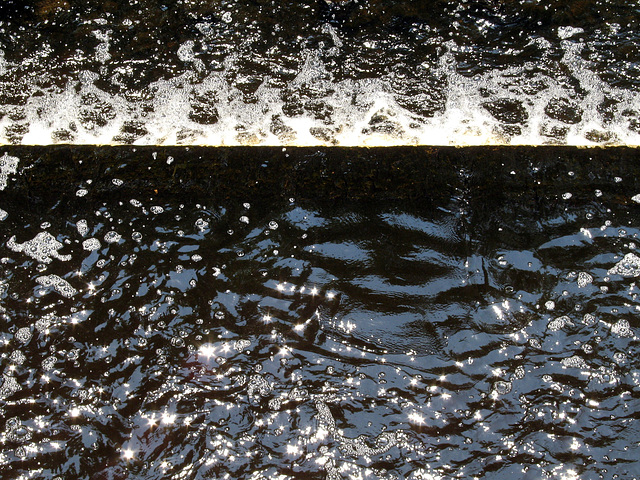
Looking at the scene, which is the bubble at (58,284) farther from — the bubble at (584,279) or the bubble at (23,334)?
the bubble at (584,279)

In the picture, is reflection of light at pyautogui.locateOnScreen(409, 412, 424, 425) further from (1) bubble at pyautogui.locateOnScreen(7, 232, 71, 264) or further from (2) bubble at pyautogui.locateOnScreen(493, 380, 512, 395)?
(1) bubble at pyautogui.locateOnScreen(7, 232, 71, 264)

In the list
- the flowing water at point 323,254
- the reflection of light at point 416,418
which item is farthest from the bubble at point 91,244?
the reflection of light at point 416,418

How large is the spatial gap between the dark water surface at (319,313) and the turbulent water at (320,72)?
17.4 inches

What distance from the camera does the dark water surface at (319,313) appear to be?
2.14 metres

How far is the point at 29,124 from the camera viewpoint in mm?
3365

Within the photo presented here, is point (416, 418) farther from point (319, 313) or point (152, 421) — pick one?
point (152, 421)

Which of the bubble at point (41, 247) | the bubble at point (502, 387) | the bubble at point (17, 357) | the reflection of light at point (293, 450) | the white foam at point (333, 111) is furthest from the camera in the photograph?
the white foam at point (333, 111)

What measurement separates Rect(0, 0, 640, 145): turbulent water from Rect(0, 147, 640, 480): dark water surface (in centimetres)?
44

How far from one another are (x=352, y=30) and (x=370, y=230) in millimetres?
2028

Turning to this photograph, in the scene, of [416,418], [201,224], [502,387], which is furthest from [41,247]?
[502,387]

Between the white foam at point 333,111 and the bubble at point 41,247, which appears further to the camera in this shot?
the white foam at point 333,111

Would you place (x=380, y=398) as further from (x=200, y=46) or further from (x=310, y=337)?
(x=200, y=46)

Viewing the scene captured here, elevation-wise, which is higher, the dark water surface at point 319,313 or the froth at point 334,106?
the froth at point 334,106

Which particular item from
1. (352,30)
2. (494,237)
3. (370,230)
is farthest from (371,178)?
(352,30)
